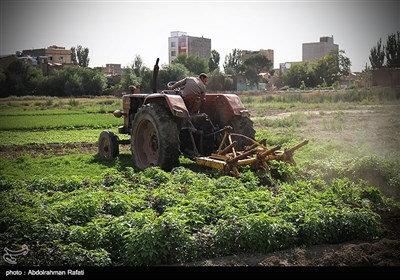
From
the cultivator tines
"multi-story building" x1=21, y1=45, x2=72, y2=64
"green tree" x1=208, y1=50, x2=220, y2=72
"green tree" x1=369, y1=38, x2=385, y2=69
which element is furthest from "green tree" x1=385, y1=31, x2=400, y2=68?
"multi-story building" x1=21, y1=45, x2=72, y2=64

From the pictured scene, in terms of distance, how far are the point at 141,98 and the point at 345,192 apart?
5900 mm

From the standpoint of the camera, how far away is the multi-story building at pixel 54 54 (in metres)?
8.46

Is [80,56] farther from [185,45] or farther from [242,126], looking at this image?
[242,126]

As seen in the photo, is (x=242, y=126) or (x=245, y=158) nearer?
(x=245, y=158)

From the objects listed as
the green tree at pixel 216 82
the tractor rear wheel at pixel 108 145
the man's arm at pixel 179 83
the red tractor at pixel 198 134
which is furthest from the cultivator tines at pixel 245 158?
the green tree at pixel 216 82

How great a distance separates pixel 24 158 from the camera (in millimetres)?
11672

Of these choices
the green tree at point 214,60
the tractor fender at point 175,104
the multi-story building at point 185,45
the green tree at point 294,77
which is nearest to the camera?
the tractor fender at point 175,104

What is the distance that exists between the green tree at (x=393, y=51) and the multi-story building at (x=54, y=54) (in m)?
5.71

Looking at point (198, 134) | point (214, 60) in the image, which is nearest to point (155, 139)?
point (198, 134)

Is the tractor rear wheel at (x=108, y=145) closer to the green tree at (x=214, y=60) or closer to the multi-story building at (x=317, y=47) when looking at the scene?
the green tree at (x=214, y=60)

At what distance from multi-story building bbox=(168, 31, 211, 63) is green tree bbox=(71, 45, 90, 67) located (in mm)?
1618

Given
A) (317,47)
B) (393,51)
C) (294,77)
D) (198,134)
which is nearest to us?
(393,51)

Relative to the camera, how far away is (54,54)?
8.89 meters

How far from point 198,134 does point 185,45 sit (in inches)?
74.8
